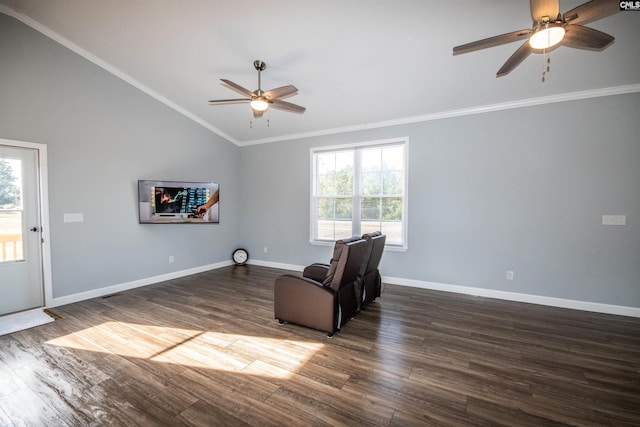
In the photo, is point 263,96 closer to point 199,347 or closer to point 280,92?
point 280,92

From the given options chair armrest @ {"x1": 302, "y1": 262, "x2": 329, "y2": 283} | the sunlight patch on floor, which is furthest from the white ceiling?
the sunlight patch on floor

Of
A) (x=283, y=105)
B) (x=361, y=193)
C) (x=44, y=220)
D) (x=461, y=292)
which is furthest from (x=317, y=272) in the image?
(x=44, y=220)

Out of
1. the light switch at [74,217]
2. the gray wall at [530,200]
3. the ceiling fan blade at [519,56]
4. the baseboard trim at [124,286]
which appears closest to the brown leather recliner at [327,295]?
the gray wall at [530,200]

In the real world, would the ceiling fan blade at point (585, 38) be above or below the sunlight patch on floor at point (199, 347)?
above

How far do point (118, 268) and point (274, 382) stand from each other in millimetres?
3714

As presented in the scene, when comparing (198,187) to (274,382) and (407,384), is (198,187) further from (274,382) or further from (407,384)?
(407,384)

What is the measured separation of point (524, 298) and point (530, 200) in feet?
4.68

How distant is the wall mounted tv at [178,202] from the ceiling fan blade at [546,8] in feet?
16.9

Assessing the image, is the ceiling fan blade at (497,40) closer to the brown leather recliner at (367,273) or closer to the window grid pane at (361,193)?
the brown leather recliner at (367,273)

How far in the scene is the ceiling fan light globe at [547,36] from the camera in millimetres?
1939

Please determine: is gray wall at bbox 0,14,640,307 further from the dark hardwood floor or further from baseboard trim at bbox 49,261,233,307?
the dark hardwood floor

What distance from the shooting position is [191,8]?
2967 millimetres

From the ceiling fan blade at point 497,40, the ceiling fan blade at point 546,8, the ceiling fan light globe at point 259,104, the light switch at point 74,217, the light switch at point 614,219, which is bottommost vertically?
the light switch at point 614,219

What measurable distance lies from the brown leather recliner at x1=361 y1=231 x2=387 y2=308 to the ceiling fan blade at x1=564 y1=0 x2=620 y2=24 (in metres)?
2.51
